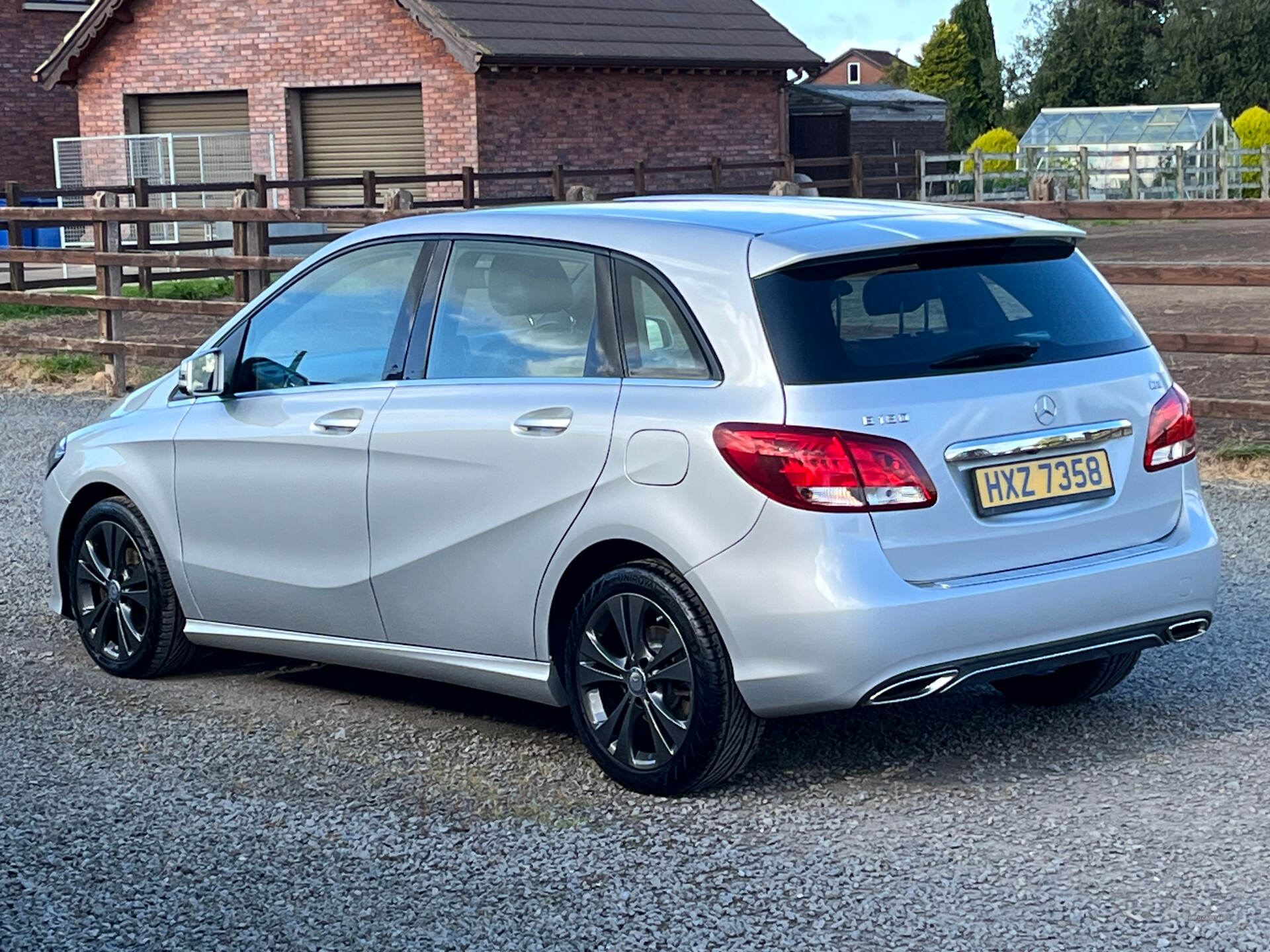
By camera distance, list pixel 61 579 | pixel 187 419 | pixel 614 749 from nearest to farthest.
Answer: pixel 614 749, pixel 187 419, pixel 61 579

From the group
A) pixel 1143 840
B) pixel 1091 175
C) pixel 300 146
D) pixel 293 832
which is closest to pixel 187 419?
pixel 293 832

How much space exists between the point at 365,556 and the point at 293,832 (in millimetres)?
1073

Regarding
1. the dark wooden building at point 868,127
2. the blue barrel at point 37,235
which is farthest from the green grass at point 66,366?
the dark wooden building at point 868,127

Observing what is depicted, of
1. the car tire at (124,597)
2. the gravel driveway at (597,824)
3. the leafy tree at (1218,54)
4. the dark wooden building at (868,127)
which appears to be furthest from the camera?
the leafy tree at (1218,54)

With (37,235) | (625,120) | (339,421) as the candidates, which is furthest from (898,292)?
(625,120)

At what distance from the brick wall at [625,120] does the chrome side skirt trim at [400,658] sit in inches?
1015

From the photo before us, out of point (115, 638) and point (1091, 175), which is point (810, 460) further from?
point (1091, 175)

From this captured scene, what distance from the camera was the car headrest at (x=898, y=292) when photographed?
500 centimetres

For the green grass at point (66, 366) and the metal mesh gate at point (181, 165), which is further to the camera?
the metal mesh gate at point (181, 165)

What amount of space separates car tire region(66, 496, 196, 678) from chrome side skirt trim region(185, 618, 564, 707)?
0.12m

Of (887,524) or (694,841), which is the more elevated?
(887,524)

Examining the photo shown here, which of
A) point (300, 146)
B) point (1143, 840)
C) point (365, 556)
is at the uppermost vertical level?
point (300, 146)

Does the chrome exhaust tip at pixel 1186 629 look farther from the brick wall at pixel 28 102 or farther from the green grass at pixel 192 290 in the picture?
the brick wall at pixel 28 102

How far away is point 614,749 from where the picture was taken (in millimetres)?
5191
